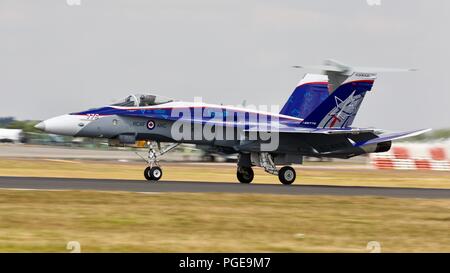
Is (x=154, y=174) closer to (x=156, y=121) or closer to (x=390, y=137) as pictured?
(x=156, y=121)

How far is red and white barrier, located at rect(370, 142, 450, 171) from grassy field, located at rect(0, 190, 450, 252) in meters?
35.1


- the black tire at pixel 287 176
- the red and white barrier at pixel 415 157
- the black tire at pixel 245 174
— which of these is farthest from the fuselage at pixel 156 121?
the red and white barrier at pixel 415 157

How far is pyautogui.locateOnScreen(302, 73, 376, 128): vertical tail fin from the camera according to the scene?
96.4ft

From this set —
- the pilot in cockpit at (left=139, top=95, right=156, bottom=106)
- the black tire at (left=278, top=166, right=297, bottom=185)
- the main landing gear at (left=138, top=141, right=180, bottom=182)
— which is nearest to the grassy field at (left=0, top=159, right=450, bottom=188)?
the black tire at (left=278, top=166, right=297, bottom=185)

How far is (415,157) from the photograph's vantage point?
60.1 m

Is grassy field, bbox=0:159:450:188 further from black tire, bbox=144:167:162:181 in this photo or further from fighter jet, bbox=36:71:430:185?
black tire, bbox=144:167:162:181

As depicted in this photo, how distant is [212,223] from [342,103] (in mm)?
14687

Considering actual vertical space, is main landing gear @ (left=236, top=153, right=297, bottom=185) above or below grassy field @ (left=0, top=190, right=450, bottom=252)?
above

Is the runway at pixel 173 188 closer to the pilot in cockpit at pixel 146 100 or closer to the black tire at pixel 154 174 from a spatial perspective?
the black tire at pixel 154 174
